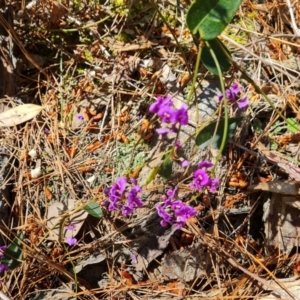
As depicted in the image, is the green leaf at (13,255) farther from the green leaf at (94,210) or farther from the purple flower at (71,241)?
the green leaf at (94,210)

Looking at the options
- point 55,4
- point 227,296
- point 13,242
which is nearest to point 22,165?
point 13,242

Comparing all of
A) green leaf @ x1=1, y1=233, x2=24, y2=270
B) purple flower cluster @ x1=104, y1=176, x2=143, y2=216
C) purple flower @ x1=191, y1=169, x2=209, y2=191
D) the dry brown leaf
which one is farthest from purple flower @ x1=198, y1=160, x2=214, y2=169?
green leaf @ x1=1, y1=233, x2=24, y2=270

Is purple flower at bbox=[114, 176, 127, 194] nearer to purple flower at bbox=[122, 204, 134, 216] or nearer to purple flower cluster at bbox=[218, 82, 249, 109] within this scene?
purple flower at bbox=[122, 204, 134, 216]

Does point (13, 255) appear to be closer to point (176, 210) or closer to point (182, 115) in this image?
point (176, 210)

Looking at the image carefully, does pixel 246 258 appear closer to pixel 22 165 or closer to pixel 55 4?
pixel 22 165

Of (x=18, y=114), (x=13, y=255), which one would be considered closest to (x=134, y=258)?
(x=13, y=255)

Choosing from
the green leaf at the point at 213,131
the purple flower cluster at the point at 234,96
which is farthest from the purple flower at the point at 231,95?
the green leaf at the point at 213,131
